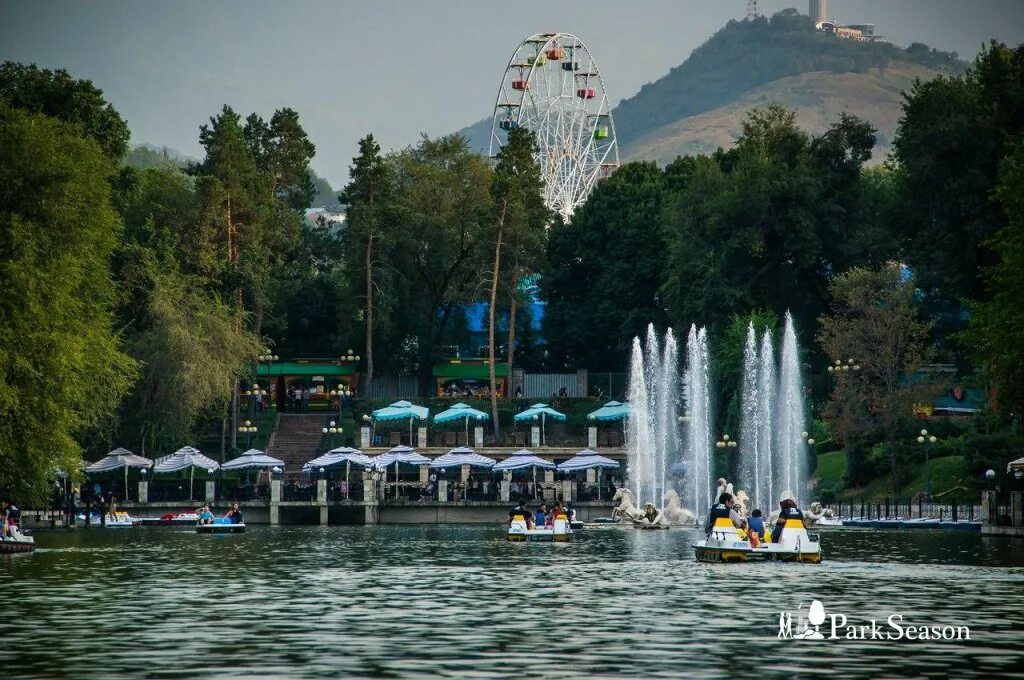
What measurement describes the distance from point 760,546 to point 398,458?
48.1 meters

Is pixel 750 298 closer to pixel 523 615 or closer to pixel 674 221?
pixel 674 221

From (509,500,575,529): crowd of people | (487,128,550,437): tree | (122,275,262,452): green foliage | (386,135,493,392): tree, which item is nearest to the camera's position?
(509,500,575,529): crowd of people

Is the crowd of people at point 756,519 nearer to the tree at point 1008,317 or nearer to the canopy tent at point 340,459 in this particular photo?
the tree at point 1008,317

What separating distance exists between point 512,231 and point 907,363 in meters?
29.5

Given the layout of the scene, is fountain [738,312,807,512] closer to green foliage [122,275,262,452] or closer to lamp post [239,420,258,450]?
green foliage [122,275,262,452]

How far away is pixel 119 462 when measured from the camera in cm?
9400

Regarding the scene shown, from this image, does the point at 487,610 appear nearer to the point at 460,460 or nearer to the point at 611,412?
the point at 460,460

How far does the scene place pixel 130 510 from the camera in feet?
309

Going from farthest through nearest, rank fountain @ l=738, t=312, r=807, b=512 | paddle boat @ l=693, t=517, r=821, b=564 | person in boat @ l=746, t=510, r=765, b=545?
fountain @ l=738, t=312, r=807, b=512
person in boat @ l=746, t=510, r=765, b=545
paddle boat @ l=693, t=517, r=821, b=564

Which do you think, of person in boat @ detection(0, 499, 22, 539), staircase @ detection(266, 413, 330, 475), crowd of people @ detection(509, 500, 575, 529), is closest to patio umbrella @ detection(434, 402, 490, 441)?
staircase @ detection(266, 413, 330, 475)

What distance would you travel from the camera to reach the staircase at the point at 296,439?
350 feet

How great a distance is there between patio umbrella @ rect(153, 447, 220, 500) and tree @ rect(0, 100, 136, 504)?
20412 mm

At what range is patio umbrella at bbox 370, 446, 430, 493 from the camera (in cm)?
9712

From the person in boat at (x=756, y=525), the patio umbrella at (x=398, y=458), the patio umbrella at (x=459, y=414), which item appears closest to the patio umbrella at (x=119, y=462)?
the patio umbrella at (x=398, y=458)
